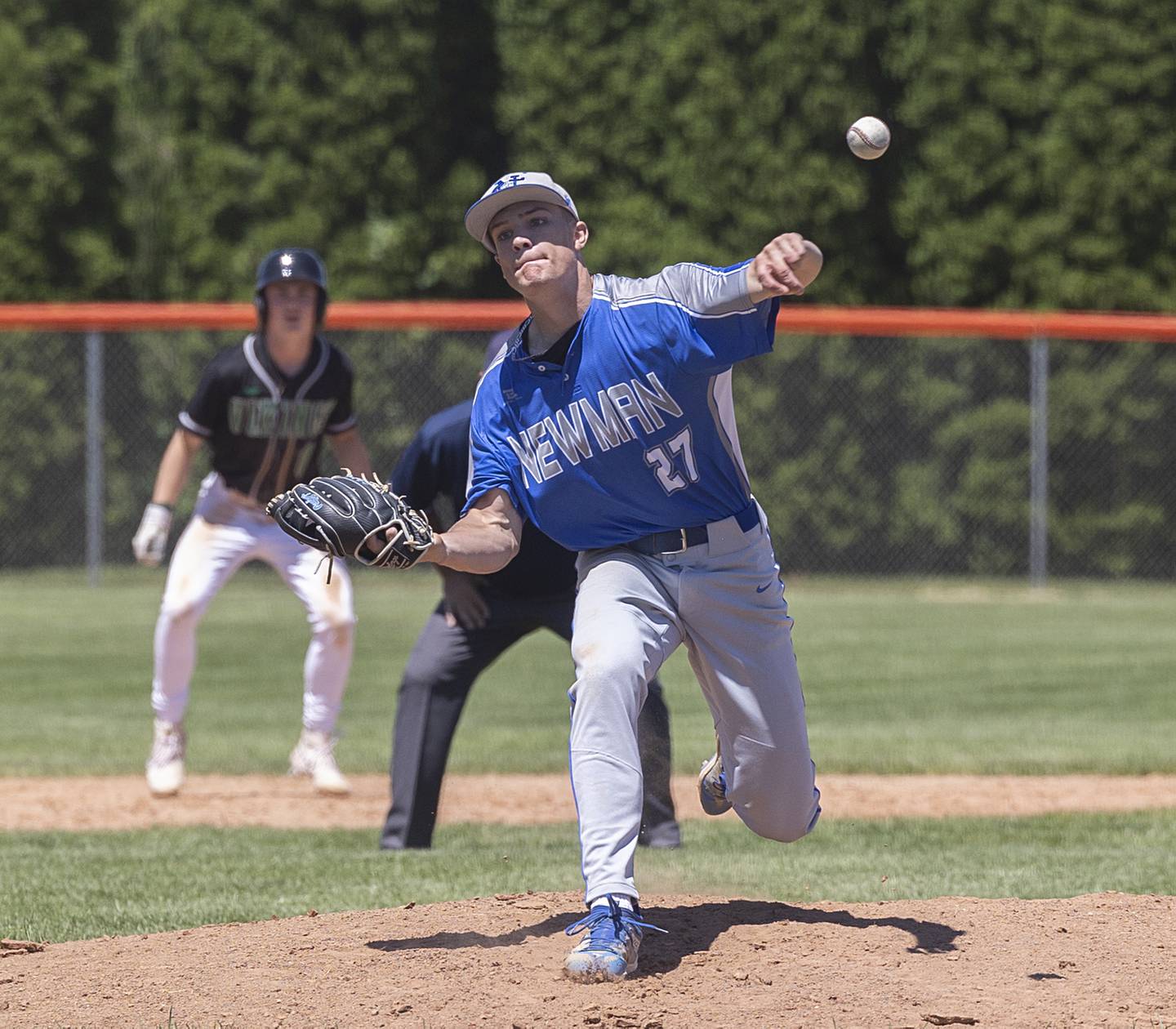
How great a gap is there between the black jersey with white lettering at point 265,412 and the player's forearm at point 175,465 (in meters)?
0.07

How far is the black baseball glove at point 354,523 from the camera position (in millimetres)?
3945

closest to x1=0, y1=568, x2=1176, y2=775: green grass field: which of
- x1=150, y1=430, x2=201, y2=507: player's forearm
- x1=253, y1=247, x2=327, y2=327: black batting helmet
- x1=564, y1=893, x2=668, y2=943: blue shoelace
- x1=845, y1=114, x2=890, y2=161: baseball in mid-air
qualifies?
x1=150, y1=430, x2=201, y2=507: player's forearm

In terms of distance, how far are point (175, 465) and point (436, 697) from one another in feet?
6.82

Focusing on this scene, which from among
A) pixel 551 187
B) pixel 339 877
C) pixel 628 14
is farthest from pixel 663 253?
pixel 551 187

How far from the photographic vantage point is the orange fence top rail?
48.1 ft

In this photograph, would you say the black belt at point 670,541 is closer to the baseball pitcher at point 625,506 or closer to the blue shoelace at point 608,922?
the baseball pitcher at point 625,506

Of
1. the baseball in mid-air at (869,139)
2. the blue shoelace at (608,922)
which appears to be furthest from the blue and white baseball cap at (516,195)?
the blue shoelace at (608,922)

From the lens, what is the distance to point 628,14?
58.3 ft

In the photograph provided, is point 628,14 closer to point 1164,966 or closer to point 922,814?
point 922,814

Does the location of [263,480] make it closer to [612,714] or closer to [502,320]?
[612,714]

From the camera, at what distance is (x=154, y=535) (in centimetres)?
756

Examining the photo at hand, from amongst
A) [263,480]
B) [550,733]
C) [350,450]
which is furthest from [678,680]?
[263,480]

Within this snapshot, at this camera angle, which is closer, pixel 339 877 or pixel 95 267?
pixel 339 877

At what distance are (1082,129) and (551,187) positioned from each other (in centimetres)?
1311
